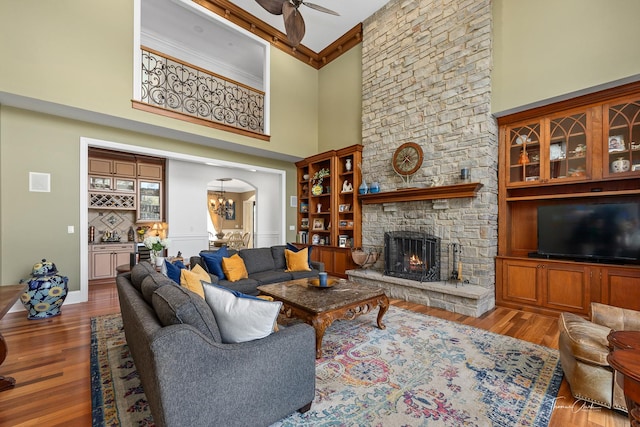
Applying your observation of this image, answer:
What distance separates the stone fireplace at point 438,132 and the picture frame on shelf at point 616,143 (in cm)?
125

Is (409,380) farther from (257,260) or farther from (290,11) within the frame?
(290,11)

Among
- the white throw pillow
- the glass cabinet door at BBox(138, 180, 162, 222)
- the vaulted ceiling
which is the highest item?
the vaulted ceiling

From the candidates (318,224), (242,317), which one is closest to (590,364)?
(242,317)

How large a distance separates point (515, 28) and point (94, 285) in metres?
8.79

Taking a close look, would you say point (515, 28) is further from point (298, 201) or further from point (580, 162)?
point (298, 201)

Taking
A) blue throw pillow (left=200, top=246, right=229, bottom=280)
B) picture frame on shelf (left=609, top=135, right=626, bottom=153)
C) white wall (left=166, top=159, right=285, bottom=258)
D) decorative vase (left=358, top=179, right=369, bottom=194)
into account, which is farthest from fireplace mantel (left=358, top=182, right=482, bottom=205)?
blue throw pillow (left=200, top=246, right=229, bottom=280)

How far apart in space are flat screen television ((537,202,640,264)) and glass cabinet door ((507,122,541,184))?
0.53 meters

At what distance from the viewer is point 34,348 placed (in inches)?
108

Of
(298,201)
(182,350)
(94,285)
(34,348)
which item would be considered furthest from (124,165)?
(182,350)

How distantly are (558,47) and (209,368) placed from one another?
5240mm

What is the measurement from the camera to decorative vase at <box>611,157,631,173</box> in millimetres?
3332

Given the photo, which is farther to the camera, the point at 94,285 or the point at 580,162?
A: the point at 94,285

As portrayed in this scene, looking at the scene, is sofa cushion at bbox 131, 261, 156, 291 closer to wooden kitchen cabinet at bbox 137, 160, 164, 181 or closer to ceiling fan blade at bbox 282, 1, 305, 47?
ceiling fan blade at bbox 282, 1, 305, 47

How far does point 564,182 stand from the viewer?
3.70 meters
